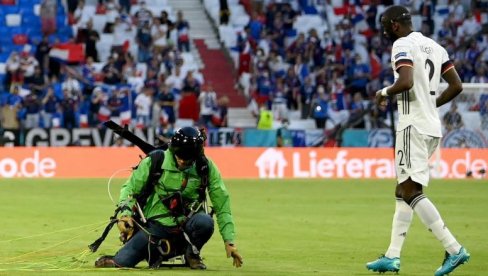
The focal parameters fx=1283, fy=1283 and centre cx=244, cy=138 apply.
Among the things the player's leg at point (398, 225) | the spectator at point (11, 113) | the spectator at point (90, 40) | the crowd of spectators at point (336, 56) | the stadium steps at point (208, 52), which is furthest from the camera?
Result: the stadium steps at point (208, 52)

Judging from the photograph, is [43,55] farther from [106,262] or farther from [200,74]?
[106,262]

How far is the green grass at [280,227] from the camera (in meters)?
13.1

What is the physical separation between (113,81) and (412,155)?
25032 mm

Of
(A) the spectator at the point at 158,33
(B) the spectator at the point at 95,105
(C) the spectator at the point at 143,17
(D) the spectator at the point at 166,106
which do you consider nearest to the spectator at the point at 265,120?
(D) the spectator at the point at 166,106

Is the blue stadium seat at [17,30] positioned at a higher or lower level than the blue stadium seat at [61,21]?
lower

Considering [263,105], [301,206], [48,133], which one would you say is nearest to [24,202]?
[301,206]

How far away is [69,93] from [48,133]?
142 cm

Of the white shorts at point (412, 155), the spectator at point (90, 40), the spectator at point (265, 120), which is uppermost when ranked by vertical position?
the white shorts at point (412, 155)

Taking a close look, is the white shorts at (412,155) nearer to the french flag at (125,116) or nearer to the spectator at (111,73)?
the french flag at (125,116)

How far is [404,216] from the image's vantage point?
39.3ft

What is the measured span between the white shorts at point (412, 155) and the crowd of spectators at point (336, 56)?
82.5ft

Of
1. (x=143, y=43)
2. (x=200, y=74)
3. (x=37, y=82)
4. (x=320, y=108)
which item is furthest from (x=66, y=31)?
(x=320, y=108)

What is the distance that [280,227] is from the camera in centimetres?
1895

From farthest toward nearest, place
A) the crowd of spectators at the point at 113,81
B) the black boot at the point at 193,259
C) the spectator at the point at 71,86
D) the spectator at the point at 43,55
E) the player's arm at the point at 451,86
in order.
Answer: the spectator at the point at 43,55
the spectator at the point at 71,86
the crowd of spectators at the point at 113,81
the black boot at the point at 193,259
the player's arm at the point at 451,86
